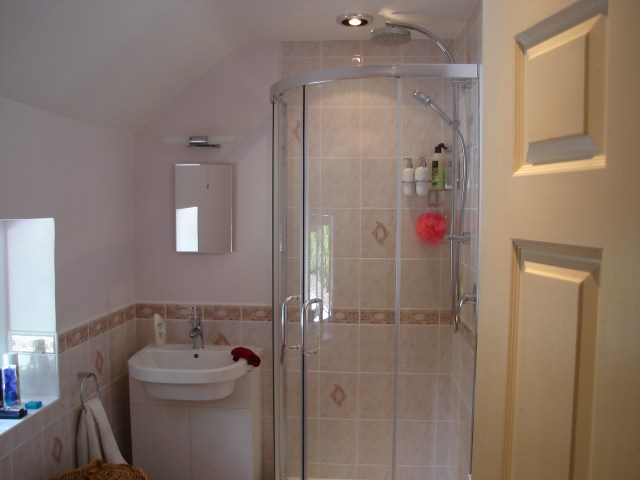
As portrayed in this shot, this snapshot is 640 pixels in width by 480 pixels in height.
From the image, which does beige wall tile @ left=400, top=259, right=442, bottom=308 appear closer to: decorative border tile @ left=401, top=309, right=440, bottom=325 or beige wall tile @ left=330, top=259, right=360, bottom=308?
decorative border tile @ left=401, top=309, right=440, bottom=325

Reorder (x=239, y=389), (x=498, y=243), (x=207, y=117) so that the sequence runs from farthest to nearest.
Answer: (x=207, y=117) → (x=239, y=389) → (x=498, y=243)

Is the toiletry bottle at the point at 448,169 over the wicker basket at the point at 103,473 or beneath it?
over

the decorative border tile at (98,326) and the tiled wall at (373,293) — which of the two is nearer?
the tiled wall at (373,293)

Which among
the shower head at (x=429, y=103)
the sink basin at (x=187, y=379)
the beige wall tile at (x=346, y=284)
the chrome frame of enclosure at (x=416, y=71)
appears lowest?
the sink basin at (x=187, y=379)

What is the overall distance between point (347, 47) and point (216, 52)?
2.30ft

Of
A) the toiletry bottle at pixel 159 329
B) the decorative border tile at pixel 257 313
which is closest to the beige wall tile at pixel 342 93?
the decorative border tile at pixel 257 313

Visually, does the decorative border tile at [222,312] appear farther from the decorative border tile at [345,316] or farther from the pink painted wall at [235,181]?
the decorative border tile at [345,316]

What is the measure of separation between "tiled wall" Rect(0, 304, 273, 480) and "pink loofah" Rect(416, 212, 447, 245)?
1173 mm

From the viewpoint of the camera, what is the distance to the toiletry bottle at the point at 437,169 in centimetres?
197

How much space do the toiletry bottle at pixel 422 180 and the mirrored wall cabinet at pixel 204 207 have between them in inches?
47.1

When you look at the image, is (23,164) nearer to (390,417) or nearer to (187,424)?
(187,424)

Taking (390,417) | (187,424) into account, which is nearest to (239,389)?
(187,424)

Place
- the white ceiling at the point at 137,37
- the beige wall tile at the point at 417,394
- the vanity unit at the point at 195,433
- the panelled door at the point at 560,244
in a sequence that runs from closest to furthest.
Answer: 1. the panelled door at the point at 560,244
2. the white ceiling at the point at 137,37
3. the beige wall tile at the point at 417,394
4. the vanity unit at the point at 195,433

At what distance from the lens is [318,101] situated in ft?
6.81
